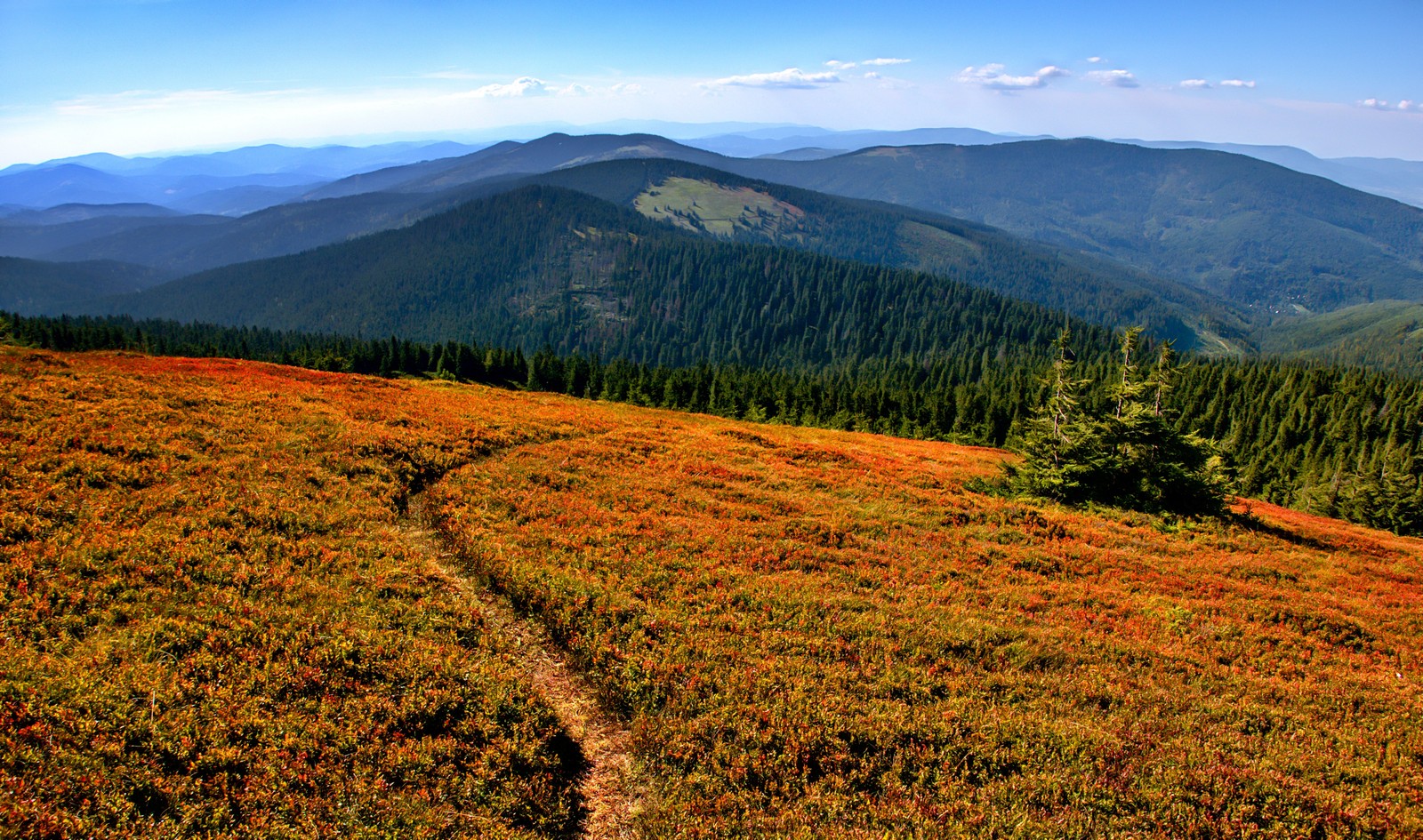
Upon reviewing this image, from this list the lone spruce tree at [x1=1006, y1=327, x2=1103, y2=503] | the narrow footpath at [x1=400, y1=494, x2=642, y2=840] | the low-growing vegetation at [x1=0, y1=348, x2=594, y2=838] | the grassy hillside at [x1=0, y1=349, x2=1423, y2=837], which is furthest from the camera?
the lone spruce tree at [x1=1006, y1=327, x2=1103, y2=503]

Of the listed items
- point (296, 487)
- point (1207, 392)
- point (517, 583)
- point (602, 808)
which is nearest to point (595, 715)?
point (602, 808)

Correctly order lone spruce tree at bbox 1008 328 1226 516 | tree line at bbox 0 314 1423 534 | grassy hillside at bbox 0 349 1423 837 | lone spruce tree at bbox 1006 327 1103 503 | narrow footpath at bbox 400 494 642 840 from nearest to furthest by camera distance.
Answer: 1. grassy hillside at bbox 0 349 1423 837
2. narrow footpath at bbox 400 494 642 840
3. lone spruce tree at bbox 1008 328 1226 516
4. lone spruce tree at bbox 1006 327 1103 503
5. tree line at bbox 0 314 1423 534

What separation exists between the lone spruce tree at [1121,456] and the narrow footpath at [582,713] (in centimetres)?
3004

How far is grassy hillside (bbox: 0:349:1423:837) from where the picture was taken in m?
10.9

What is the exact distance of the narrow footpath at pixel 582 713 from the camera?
11.4 metres

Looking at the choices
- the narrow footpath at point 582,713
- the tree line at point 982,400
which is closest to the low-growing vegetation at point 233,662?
the narrow footpath at point 582,713

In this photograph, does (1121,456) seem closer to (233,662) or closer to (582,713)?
(582,713)

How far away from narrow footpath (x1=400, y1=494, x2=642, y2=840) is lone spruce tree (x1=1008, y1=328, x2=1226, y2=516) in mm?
30045

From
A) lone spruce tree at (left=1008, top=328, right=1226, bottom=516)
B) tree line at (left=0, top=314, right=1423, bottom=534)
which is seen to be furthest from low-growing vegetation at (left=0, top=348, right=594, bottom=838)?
tree line at (left=0, top=314, right=1423, bottom=534)

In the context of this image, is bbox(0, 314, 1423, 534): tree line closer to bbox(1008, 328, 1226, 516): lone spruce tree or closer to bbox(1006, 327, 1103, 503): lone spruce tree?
bbox(1008, 328, 1226, 516): lone spruce tree

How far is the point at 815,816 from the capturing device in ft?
36.9

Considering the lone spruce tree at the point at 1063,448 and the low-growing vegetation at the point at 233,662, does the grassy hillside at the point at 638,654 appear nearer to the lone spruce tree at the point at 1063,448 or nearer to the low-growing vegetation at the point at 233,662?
the low-growing vegetation at the point at 233,662

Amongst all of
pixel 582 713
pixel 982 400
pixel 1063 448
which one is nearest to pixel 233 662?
pixel 582 713

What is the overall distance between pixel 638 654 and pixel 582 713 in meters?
2.08
